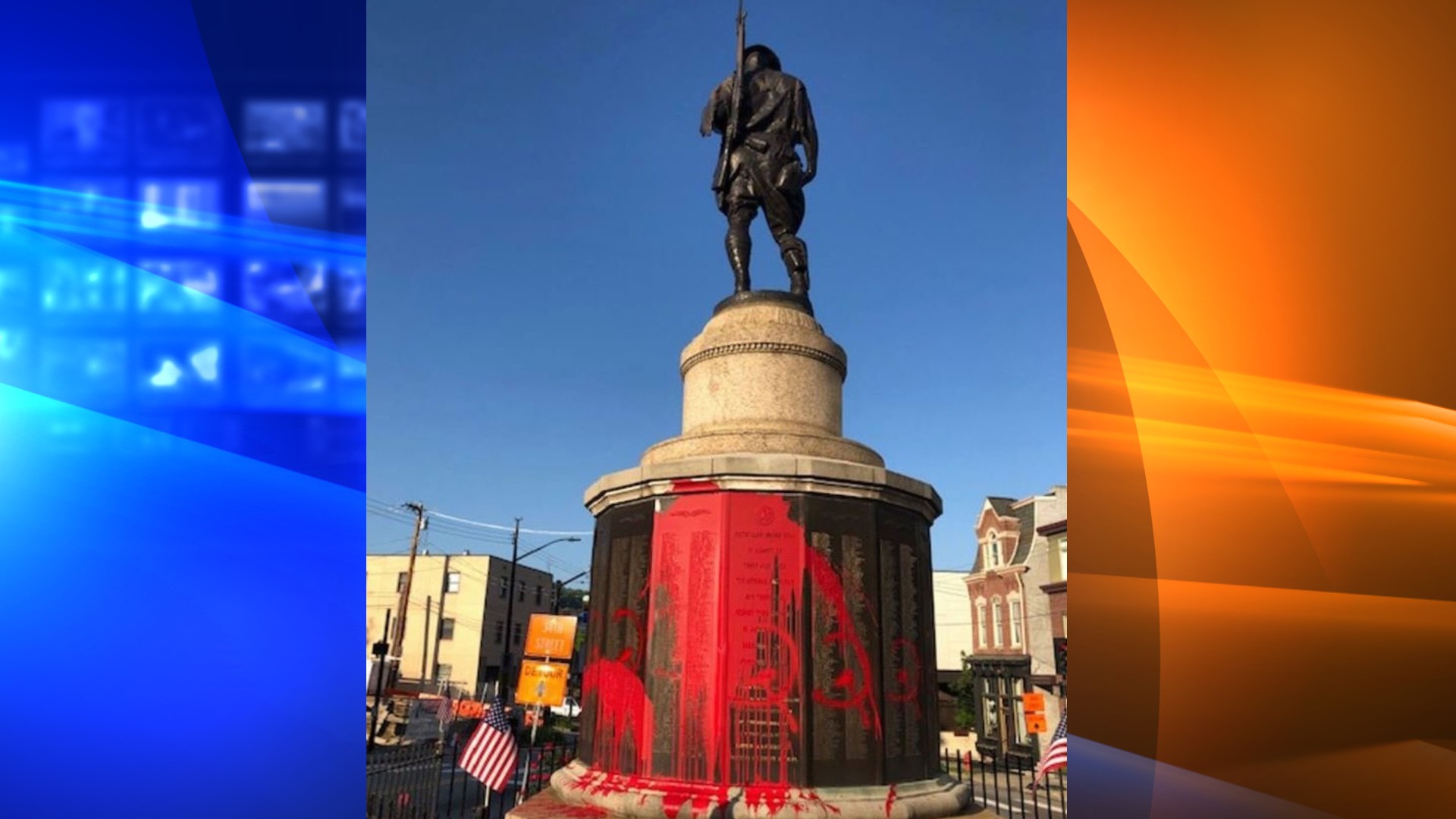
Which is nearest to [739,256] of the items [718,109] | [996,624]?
[718,109]

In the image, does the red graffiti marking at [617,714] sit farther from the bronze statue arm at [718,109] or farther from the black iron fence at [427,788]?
the bronze statue arm at [718,109]

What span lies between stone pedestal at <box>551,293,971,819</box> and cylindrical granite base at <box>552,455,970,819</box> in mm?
15

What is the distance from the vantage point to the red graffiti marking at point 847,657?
7.15 meters

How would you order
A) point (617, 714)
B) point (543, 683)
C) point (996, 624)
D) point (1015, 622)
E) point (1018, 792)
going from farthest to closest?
1. point (996, 624)
2. point (1015, 622)
3. point (1018, 792)
4. point (543, 683)
5. point (617, 714)

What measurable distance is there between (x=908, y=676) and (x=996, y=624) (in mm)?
32170

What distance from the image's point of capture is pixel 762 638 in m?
7.15

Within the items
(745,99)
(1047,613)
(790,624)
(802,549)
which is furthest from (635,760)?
(1047,613)

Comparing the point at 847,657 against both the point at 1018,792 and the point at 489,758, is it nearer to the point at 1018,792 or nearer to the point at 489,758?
the point at 489,758

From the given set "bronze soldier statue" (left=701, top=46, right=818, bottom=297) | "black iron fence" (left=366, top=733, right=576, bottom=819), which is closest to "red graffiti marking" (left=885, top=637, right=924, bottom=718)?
"black iron fence" (left=366, top=733, right=576, bottom=819)

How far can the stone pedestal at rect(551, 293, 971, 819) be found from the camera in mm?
6898

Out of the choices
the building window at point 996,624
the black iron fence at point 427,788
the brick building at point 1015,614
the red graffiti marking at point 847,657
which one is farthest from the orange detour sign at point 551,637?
the building window at point 996,624

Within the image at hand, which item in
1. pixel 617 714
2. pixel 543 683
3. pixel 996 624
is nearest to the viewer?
pixel 617 714

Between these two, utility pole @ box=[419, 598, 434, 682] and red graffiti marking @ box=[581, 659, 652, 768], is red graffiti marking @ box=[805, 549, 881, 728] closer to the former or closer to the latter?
red graffiti marking @ box=[581, 659, 652, 768]

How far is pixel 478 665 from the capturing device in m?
50.0
